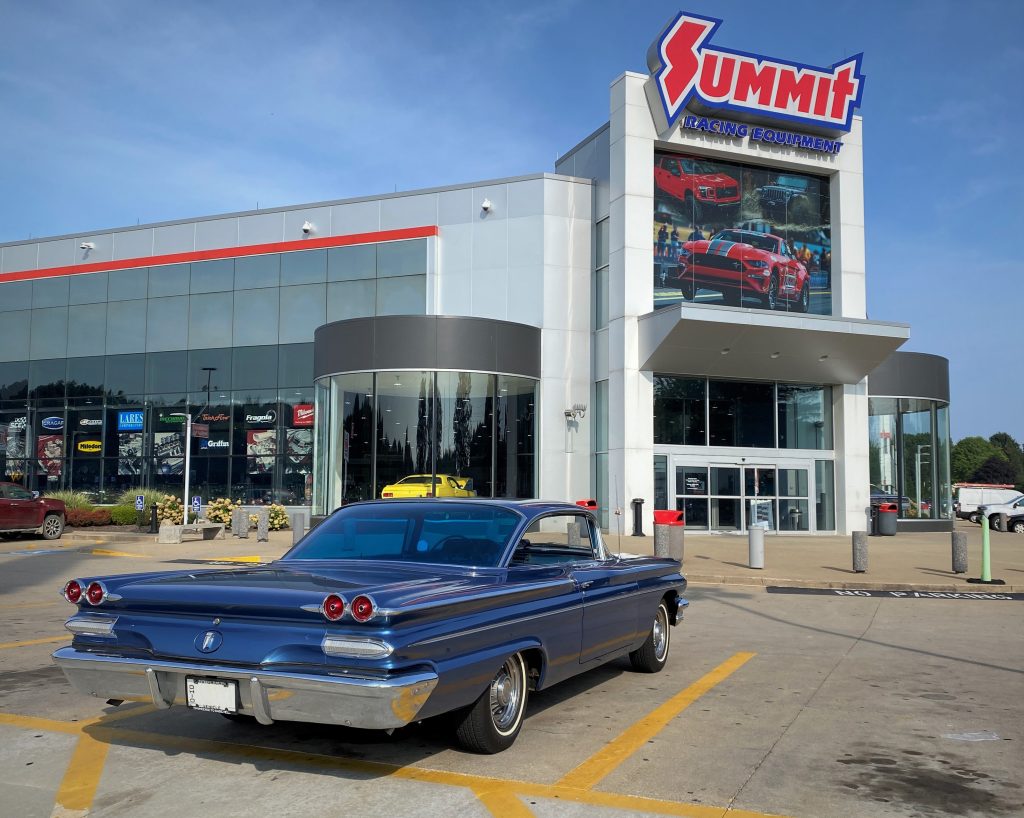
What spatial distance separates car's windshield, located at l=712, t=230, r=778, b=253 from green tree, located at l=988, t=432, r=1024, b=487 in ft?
412

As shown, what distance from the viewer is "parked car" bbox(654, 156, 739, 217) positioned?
29766mm

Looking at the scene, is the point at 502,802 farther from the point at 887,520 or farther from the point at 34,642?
the point at 887,520

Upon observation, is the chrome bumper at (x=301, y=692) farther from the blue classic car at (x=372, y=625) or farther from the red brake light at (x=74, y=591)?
the red brake light at (x=74, y=591)

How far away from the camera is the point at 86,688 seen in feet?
17.0

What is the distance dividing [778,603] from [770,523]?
17435 millimetres

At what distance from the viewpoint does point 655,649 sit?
7.99 m

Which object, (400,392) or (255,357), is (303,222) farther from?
(400,392)

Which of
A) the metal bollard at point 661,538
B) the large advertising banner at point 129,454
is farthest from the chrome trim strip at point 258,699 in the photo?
the large advertising banner at point 129,454

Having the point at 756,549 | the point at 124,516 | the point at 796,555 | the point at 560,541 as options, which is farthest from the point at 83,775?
the point at 124,516

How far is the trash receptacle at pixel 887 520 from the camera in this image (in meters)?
31.2

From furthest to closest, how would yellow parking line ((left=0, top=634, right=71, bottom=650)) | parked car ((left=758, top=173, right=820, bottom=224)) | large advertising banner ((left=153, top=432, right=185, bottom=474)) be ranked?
large advertising banner ((left=153, top=432, right=185, bottom=474)), parked car ((left=758, top=173, right=820, bottom=224)), yellow parking line ((left=0, top=634, right=71, bottom=650))

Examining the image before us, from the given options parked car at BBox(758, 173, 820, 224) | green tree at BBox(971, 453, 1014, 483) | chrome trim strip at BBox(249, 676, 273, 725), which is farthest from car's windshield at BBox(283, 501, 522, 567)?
green tree at BBox(971, 453, 1014, 483)

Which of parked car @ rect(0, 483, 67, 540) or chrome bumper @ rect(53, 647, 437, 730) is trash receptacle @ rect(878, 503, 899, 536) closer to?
parked car @ rect(0, 483, 67, 540)

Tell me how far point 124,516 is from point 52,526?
162 inches
